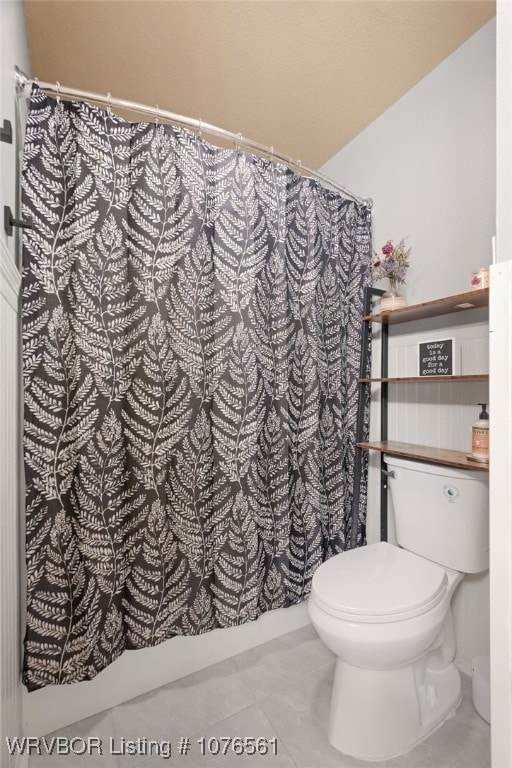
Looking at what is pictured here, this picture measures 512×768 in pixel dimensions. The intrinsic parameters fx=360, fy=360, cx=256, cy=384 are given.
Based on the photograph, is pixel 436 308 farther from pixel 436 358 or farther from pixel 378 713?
pixel 378 713

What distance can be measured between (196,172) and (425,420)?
139cm

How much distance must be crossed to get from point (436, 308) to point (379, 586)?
1037 mm

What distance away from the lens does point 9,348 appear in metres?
0.92

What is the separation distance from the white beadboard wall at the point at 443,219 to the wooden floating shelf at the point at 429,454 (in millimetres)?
50

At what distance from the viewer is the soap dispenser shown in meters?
1.24

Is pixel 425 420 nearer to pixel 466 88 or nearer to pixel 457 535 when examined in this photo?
pixel 457 535

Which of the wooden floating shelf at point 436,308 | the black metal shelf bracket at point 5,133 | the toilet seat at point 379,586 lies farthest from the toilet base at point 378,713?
the black metal shelf bracket at point 5,133

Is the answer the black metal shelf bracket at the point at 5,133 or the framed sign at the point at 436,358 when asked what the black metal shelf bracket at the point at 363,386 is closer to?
the framed sign at the point at 436,358

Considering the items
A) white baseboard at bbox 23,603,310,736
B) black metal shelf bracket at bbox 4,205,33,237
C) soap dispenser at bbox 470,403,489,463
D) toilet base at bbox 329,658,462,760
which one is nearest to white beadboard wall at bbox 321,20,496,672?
soap dispenser at bbox 470,403,489,463

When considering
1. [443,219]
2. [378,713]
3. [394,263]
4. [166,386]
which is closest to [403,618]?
[378,713]

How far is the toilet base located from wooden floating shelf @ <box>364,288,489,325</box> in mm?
1238

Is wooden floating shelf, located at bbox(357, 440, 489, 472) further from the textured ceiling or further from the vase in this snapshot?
the textured ceiling

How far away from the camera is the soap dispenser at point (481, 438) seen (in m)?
1.24

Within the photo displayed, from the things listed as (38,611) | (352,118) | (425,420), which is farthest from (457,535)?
(352,118)
